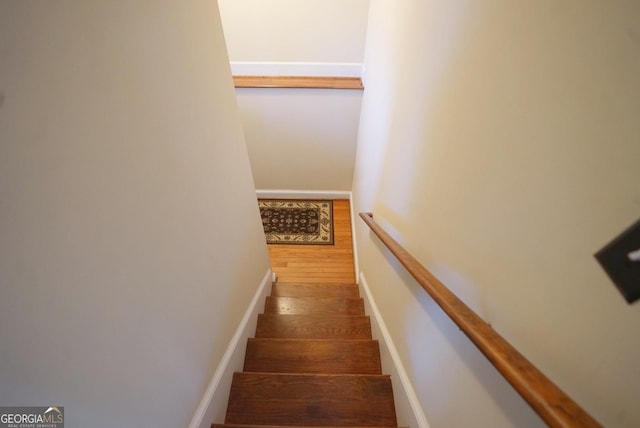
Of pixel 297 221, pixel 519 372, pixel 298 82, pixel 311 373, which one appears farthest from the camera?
pixel 297 221

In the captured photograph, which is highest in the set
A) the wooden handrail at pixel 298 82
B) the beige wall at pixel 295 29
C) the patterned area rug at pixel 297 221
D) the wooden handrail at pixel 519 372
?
the beige wall at pixel 295 29

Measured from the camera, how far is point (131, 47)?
0.68 meters

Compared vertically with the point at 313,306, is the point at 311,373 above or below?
below

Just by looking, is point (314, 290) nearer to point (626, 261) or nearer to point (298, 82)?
→ point (298, 82)

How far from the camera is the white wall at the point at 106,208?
44 cm

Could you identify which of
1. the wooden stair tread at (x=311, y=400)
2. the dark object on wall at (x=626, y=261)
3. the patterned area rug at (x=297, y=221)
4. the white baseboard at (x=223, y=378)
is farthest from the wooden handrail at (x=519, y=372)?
the patterned area rug at (x=297, y=221)

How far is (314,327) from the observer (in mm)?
1996

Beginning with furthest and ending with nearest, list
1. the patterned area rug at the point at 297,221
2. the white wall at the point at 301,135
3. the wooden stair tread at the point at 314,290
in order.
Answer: the patterned area rug at the point at 297,221 < the white wall at the point at 301,135 < the wooden stair tread at the point at 314,290


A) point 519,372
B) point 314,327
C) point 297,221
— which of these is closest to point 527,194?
point 519,372

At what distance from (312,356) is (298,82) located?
8.64 ft

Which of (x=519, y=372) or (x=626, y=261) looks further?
(x=519, y=372)

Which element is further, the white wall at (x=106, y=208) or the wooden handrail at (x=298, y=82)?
the wooden handrail at (x=298, y=82)

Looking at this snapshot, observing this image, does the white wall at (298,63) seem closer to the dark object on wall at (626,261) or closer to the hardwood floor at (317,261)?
the hardwood floor at (317,261)

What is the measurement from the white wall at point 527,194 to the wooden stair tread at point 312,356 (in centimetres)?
62
